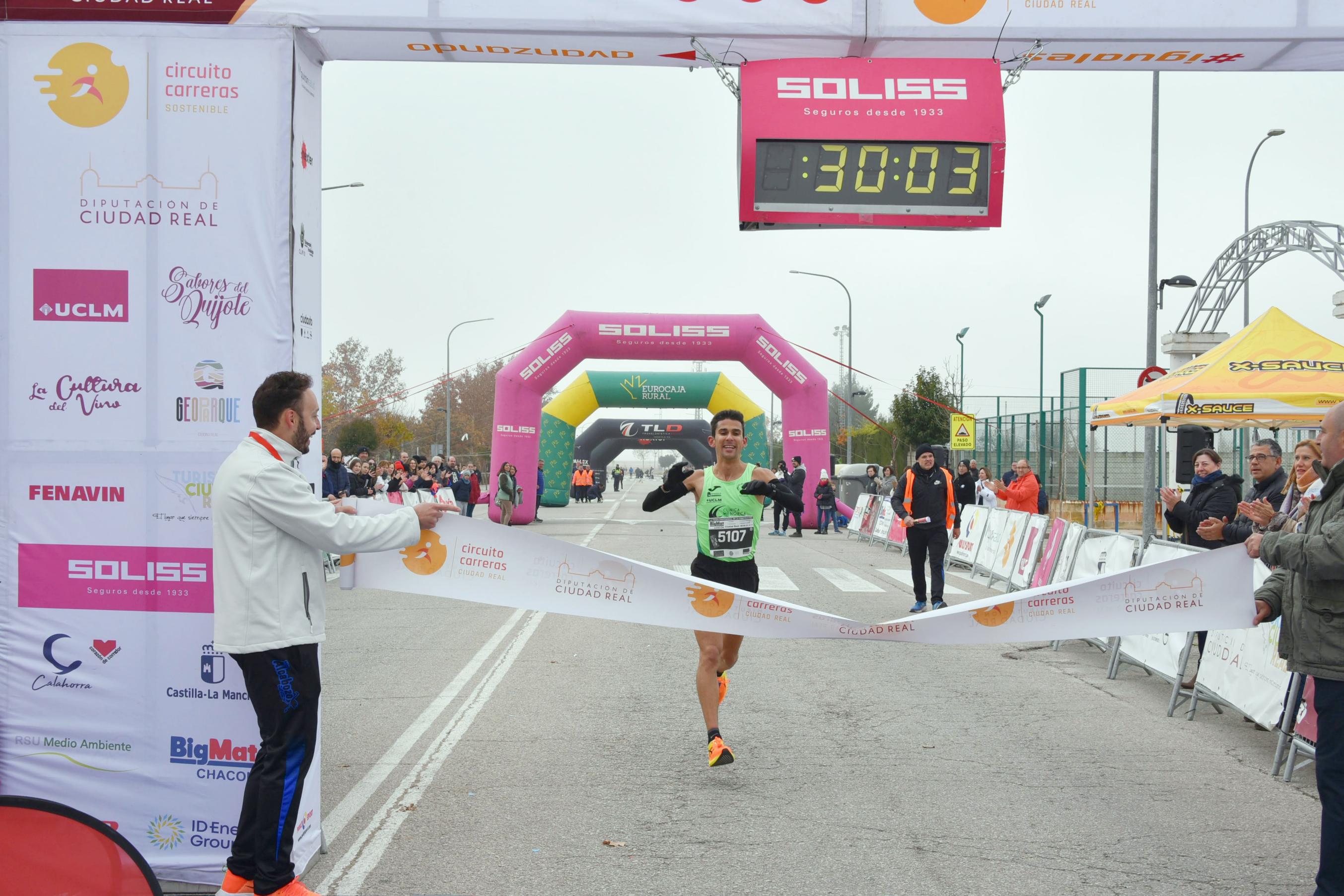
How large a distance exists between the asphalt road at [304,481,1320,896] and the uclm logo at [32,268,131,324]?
2597 millimetres

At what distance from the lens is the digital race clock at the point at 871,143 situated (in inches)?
219

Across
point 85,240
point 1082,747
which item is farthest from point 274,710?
point 1082,747

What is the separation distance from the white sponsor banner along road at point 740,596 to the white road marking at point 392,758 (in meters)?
1.14

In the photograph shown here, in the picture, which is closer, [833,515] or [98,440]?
[98,440]

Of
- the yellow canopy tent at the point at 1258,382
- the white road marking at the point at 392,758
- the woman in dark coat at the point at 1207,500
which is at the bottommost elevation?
the white road marking at the point at 392,758

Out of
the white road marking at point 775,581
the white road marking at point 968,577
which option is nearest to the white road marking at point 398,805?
the white road marking at point 775,581

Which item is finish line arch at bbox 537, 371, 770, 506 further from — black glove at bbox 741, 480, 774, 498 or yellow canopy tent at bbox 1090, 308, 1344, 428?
black glove at bbox 741, 480, 774, 498

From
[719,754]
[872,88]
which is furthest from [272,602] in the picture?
[872,88]

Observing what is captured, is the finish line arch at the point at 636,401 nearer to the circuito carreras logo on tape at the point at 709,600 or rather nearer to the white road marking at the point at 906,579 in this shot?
the white road marking at the point at 906,579

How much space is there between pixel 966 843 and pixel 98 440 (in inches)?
171

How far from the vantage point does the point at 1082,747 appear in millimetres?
6703

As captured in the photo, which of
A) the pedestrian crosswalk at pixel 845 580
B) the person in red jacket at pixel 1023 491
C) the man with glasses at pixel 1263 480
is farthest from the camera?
the person in red jacket at pixel 1023 491

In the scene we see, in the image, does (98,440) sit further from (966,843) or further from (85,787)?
(966,843)

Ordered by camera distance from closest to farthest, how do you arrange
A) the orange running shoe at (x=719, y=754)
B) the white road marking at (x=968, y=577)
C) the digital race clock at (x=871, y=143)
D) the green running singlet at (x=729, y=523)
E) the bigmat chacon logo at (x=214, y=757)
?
1. the bigmat chacon logo at (x=214, y=757)
2. the digital race clock at (x=871, y=143)
3. the orange running shoe at (x=719, y=754)
4. the green running singlet at (x=729, y=523)
5. the white road marking at (x=968, y=577)
